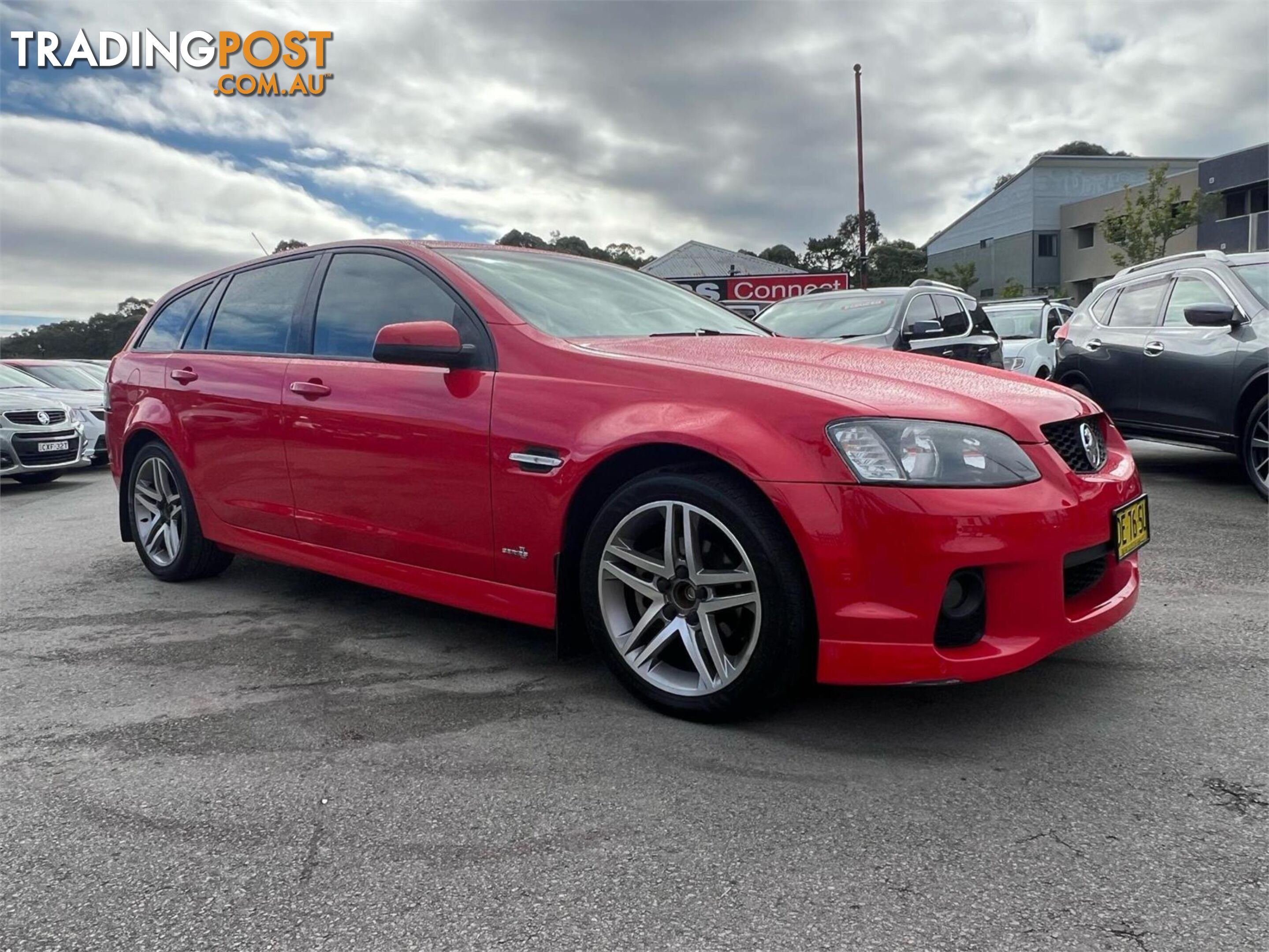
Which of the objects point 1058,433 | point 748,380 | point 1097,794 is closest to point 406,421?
point 748,380

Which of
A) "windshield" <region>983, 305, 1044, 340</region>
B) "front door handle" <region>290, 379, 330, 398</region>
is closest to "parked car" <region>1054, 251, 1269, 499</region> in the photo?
"front door handle" <region>290, 379, 330, 398</region>

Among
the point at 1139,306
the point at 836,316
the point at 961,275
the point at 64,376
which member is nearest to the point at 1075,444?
the point at 1139,306

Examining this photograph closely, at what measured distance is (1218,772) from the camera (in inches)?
95.5

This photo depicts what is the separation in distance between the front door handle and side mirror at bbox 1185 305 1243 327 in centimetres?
548

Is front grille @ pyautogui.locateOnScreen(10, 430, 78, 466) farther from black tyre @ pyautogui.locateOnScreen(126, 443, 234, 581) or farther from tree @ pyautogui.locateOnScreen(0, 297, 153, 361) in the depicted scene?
tree @ pyautogui.locateOnScreen(0, 297, 153, 361)

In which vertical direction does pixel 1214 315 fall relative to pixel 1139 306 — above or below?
below

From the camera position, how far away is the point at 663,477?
9.15ft

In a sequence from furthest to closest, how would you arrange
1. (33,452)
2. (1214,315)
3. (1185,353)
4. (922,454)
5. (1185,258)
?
(33,452) → (1185,258) → (1185,353) → (1214,315) → (922,454)

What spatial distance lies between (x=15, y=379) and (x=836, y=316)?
10.1 meters

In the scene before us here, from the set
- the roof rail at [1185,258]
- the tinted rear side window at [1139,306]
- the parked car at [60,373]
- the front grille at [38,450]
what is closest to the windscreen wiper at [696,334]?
the roof rail at [1185,258]

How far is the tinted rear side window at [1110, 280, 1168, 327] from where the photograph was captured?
23.2ft

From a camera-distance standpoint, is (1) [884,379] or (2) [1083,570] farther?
(1) [884,379]

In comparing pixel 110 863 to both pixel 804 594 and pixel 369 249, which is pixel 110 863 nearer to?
pixel 804 594

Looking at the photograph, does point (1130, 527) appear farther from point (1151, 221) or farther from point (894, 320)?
point (1151, 221)
